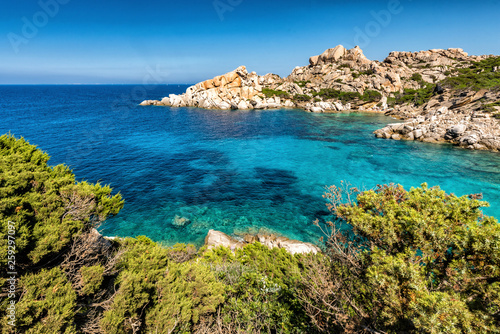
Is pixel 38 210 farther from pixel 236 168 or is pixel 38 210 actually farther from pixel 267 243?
pixel 236 168

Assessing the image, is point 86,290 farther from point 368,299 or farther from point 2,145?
point 2,145

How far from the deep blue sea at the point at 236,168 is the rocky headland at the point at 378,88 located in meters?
16.5

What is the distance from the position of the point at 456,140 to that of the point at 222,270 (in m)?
56.4

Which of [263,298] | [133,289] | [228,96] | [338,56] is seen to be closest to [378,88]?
[338,56]

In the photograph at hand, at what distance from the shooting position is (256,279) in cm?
1036

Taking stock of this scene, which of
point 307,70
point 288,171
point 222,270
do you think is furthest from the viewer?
point 307,70

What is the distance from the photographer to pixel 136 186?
27.6m

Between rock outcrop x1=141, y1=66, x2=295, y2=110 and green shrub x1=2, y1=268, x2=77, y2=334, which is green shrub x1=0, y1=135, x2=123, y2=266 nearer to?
green shrub x1=2, y1=268, x2=77, y2=334

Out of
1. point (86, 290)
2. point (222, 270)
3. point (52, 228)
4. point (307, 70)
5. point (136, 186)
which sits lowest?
point (136, 186)

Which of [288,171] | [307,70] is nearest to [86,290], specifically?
[288,171]

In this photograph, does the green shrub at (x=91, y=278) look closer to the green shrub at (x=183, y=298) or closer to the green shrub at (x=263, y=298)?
the green shrub at (x=183, y=298)

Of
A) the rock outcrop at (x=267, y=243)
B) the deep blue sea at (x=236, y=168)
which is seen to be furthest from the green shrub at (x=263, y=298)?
the deep blue sea at (x=236, y=168)

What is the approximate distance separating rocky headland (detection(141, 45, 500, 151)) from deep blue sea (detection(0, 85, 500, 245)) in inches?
650

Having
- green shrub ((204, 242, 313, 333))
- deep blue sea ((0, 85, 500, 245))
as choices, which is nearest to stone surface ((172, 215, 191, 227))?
deep blue sea ((0, 85, 500, 245))
